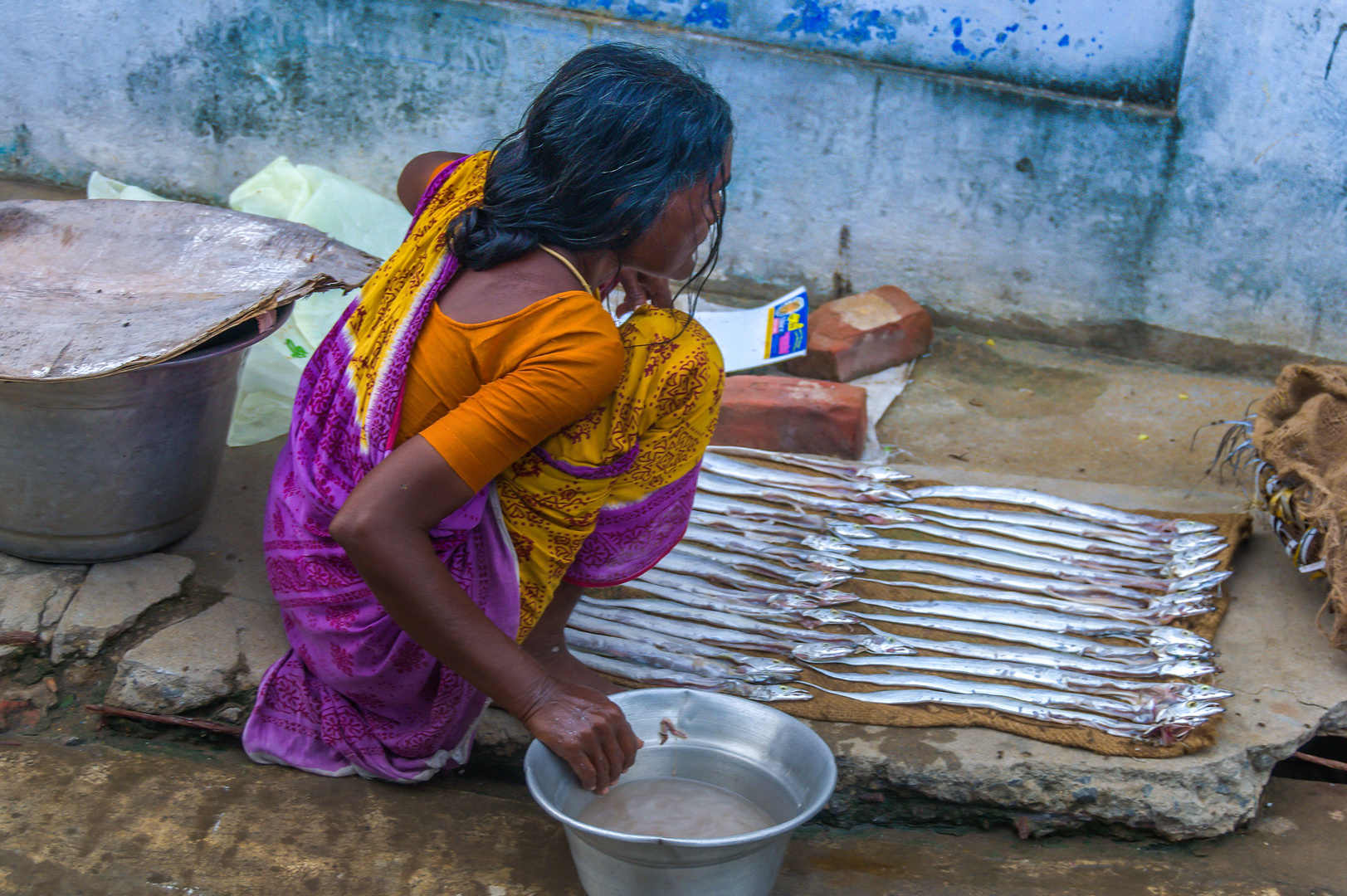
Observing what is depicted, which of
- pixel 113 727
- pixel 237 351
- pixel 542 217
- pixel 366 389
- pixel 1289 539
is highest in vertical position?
pixel 542 217

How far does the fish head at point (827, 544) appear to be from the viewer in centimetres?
315

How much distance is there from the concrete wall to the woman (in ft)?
8.55

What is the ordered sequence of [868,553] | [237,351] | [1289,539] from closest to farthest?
[237,351] < [1289,539] < [868,553]

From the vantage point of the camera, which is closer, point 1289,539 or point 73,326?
point 73,326

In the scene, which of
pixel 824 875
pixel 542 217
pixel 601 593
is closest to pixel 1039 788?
pixel 824 875

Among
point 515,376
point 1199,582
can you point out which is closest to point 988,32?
point 1199,582

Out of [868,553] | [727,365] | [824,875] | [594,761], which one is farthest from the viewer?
[727,365]

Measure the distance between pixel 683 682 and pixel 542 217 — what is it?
1.22 m

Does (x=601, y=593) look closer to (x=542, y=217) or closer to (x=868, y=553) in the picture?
(x=868, y=553)

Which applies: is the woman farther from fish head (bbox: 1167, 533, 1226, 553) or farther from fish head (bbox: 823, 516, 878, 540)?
fish head (bbox: 1167, 533, 1226, 553)

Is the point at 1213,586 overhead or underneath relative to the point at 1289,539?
underneath

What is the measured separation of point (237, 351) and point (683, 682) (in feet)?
4.35

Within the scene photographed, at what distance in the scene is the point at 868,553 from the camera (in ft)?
10.4

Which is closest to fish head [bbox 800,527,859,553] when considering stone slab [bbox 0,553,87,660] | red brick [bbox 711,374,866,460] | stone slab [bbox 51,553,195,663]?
red brick [bbox 711,374,866,460]
